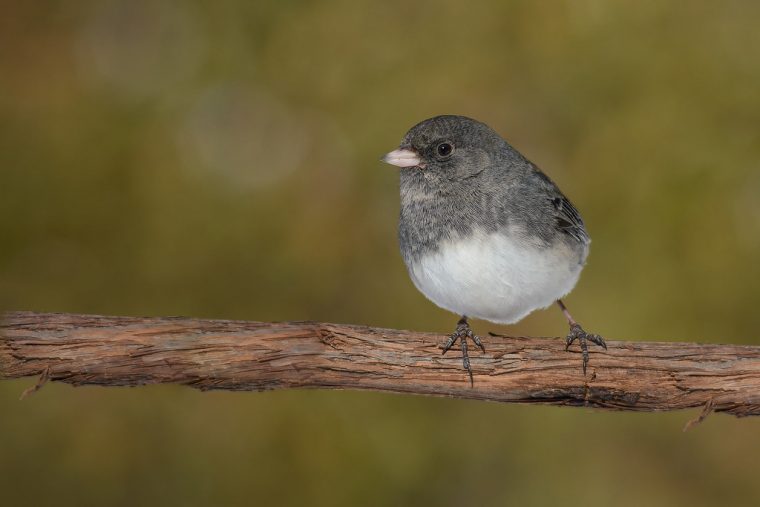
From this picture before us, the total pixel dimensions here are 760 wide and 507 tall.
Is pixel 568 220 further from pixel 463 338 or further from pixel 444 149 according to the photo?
pixel 463 338

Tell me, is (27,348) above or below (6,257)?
below

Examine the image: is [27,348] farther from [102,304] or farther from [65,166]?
[65,166]

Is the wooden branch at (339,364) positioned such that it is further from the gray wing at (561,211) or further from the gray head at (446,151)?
the gray head at (446,151)

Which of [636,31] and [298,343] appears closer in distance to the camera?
[298,343]

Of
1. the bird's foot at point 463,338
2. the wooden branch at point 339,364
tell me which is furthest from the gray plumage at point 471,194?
the wooden branch at point 339,364

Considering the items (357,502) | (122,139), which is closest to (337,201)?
(122,139)

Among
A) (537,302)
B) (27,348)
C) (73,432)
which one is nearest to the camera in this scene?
(27,348)

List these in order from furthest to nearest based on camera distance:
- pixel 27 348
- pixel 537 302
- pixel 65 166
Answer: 1. pixel 65 166
2. pixel 537 302
3. pixel 27 348
